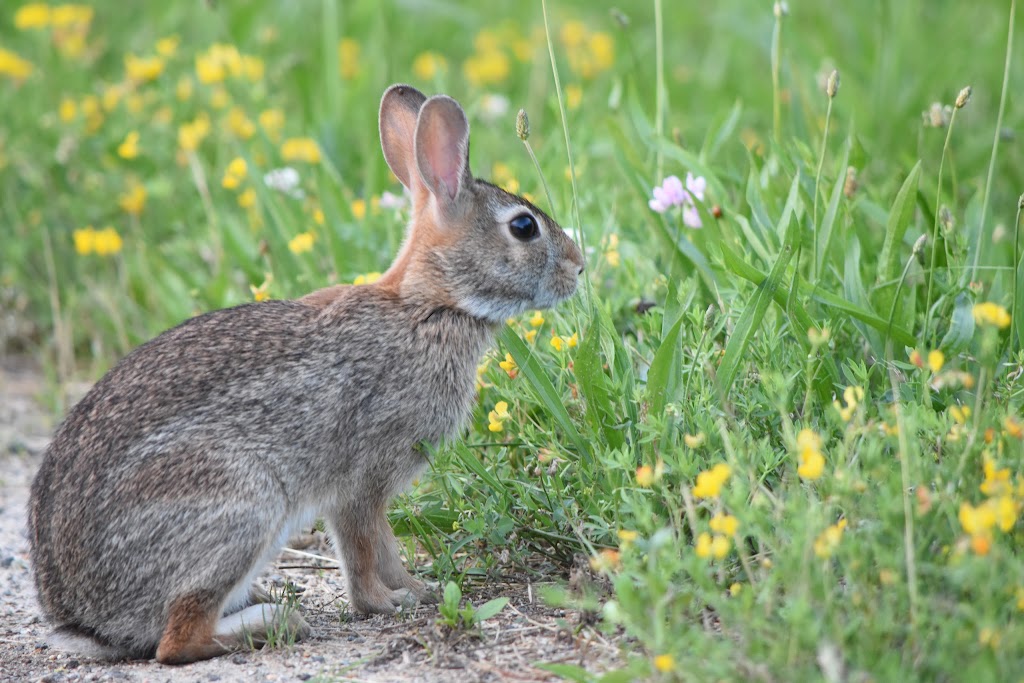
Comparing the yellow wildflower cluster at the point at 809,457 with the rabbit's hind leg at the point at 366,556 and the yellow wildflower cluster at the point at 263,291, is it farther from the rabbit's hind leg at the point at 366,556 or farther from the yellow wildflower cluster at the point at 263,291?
the yellow wildflower cluster at the point at 263,291

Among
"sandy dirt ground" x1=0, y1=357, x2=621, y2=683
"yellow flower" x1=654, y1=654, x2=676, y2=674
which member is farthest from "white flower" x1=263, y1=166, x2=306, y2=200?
"yellow flower" x1=654, y1=654, x2=676, y2=674

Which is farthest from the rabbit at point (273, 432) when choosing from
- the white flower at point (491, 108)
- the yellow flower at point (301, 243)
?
the white flower at point (491, 108)

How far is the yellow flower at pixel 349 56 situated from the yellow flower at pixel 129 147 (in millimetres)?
2068

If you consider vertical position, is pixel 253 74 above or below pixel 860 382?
above

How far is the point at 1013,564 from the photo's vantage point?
2.91 meters

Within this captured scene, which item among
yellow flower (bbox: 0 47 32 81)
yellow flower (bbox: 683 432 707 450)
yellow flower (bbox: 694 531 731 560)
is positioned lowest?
yellow flower (bbox: 694 531 731 560)

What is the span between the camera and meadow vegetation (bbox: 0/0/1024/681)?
311 cm

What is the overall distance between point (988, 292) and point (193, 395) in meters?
2.98

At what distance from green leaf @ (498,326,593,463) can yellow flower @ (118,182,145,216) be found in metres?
3.18

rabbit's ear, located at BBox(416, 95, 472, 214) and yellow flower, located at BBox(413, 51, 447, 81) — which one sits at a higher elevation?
yellow flower, located at BBox(413, 51, 447, 81)

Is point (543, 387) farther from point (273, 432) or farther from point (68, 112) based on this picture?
point (68, 112)

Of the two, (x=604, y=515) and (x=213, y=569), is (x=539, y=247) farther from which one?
(x=213, y=569)

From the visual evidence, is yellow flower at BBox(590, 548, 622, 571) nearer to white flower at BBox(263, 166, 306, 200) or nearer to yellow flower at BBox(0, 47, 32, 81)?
white flower at BBox(263, 166, 306, 200)

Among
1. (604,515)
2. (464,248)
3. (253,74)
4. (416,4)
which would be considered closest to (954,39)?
(416,4)
